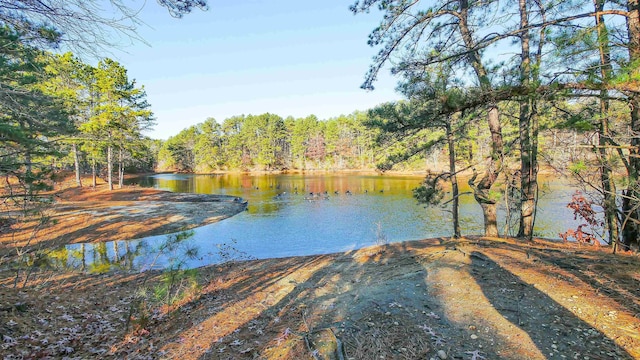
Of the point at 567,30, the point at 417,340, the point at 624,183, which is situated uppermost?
the point at 567,30

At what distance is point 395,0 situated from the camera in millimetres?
7016

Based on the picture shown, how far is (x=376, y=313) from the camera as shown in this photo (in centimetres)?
380

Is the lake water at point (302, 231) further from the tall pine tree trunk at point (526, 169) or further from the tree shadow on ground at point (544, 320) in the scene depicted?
the tree shadow on ground at point (544, 320)

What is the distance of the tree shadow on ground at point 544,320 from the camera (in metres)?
2.77

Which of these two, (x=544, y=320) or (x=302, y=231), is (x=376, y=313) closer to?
(x=544, y=320)

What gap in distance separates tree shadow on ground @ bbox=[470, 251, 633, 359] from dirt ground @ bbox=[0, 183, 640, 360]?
0.01 metres

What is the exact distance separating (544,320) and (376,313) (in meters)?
1.82

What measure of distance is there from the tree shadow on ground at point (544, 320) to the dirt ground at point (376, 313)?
0.01 m

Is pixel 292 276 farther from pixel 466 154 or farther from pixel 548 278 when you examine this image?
pixel 466 154

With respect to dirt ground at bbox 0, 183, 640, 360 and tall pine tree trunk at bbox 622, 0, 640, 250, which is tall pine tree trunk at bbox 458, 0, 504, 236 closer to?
dirt ground at bbox 0, 183, 640, 360

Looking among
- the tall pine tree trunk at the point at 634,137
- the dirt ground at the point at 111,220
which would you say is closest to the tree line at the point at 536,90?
the tall pine tree trunk at the point at 634,137

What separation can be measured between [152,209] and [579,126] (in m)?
19.3

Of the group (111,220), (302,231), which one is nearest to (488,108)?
(302,231)

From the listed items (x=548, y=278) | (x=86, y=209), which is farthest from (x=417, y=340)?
(x=86, y=209)
